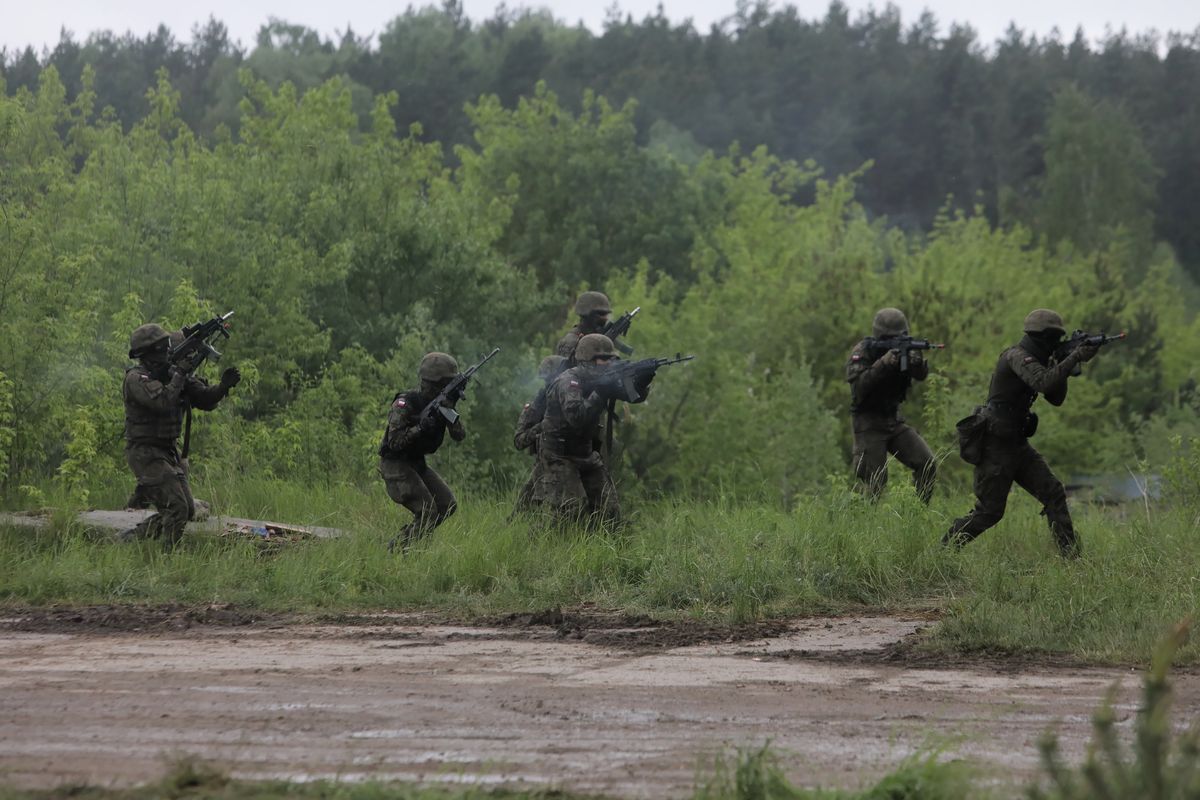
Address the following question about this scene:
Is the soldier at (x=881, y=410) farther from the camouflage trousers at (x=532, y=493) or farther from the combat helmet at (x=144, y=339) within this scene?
the combat helmet at (x=144, y=339)

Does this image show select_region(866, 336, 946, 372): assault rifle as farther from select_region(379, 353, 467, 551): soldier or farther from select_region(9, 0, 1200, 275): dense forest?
select_region(9, 0, 1200, 275): dense forest

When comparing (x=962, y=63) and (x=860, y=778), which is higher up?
(x=962, y=63)

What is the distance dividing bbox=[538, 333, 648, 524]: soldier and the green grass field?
0.90 feet

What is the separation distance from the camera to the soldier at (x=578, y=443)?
39.8ft

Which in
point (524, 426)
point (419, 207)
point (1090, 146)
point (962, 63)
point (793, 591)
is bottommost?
point (793, 591)

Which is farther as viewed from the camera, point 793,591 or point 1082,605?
point 793,591

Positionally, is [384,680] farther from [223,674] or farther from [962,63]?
[962,63]

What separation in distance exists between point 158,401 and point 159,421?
26cm

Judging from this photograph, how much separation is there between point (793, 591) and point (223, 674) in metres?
4.09

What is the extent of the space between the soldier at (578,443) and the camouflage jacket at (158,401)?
251cm

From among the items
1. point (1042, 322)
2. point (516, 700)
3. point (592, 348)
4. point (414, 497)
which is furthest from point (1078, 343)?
point (516, 700)

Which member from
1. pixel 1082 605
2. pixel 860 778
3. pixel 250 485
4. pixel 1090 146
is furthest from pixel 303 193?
pixel 1090 146

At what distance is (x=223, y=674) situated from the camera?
312 inches

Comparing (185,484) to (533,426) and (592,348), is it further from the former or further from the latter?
(592,348)
